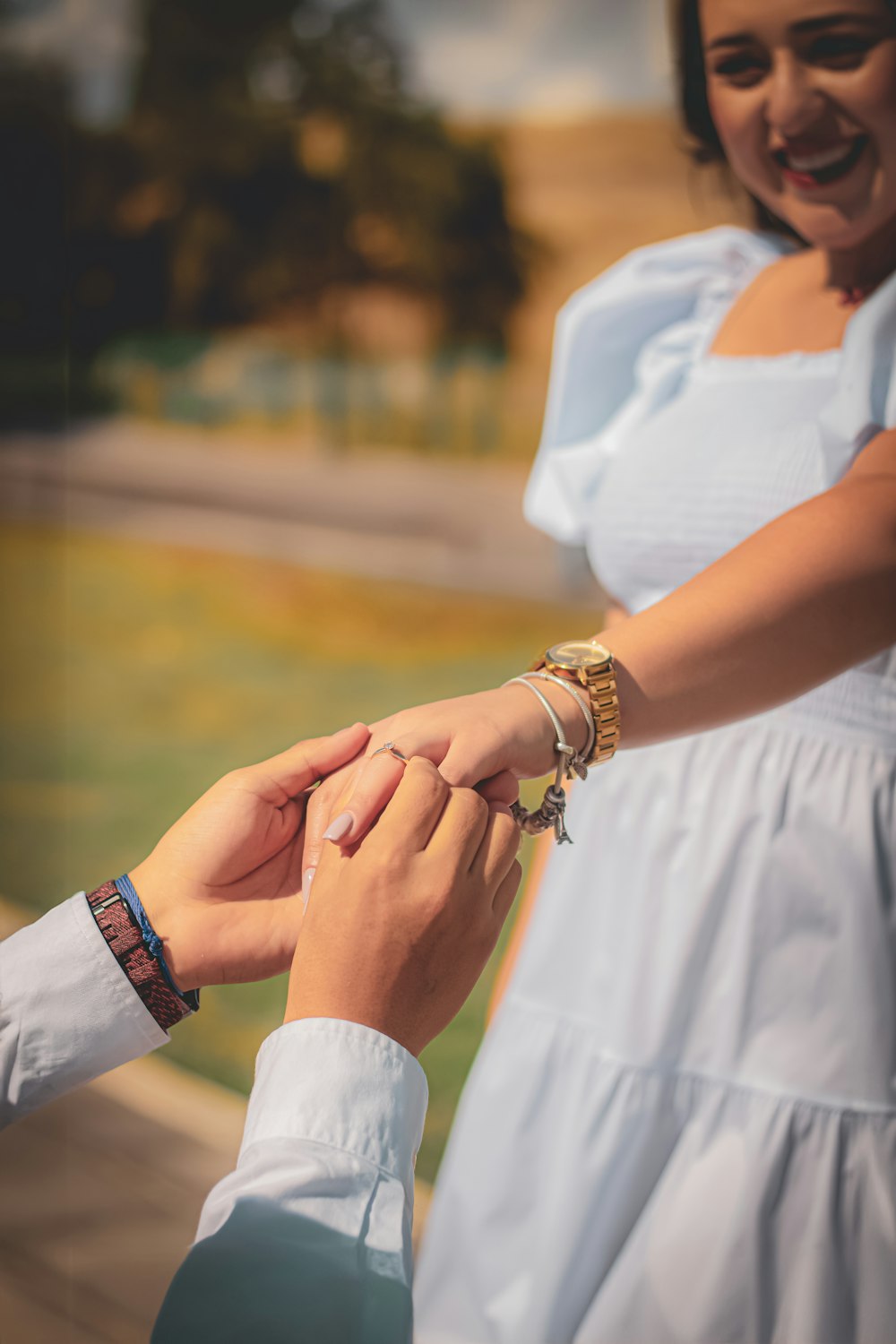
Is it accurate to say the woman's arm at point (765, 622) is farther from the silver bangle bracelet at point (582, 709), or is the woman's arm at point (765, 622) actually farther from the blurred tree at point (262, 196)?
the blurred tree at point (262, 196)

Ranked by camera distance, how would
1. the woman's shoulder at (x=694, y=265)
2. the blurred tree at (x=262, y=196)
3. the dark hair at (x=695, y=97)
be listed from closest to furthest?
the dark hair at (x=695, y=97)
the woman's shoulder at (x=694, y=265)
the blurred tree at (x=262, y=196)

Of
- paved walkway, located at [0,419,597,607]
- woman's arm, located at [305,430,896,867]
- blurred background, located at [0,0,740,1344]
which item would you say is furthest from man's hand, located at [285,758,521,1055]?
paved walkway, located at [0,419,597,607]

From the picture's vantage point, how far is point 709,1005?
90 centimetres

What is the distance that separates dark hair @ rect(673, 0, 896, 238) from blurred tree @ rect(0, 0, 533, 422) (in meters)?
3.17

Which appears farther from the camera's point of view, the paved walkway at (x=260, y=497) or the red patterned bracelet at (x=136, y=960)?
the paved walkway at (x=260, y=497)

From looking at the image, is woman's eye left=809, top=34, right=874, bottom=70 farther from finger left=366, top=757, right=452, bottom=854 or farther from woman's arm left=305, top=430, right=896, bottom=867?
finger left=366, top=757, right=452, bottom=854

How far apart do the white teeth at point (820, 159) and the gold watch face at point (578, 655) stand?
415 millimetres

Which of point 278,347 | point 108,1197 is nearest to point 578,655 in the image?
point 108,1197

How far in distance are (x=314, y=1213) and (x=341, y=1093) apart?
1.8 inches

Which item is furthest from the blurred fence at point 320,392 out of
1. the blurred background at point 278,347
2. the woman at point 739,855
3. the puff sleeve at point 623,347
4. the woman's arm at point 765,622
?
the woman's arm at point 765,622

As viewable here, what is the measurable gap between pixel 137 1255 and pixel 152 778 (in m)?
1.90

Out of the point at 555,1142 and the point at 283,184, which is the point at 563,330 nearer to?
the point at 555,1142

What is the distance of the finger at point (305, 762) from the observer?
72 cm

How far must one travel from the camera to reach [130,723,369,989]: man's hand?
0.71 meters
